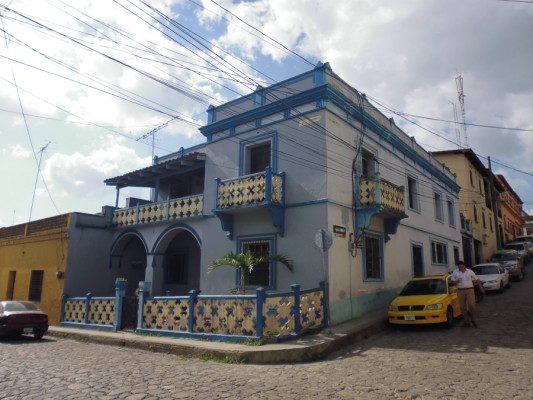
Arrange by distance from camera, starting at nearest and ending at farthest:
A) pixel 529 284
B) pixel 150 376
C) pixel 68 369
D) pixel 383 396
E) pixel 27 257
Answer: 1. pixel 383 396
2. pixel 150 376
3. pixel 68 369
4. pixel 27 257
5. pixel 529 284

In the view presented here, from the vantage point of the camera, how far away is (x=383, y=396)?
5551mm

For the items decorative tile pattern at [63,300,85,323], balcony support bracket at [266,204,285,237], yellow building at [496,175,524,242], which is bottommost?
decorative tile pattern at [63,300,85,323]

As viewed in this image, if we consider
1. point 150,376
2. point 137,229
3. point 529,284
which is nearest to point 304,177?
point 150,376

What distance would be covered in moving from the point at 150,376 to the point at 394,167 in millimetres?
12540

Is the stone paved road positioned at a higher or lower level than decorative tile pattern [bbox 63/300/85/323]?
lower

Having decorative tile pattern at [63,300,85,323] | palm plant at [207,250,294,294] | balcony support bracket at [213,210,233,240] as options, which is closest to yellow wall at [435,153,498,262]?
balcony support bracket at [213,210,233,240]

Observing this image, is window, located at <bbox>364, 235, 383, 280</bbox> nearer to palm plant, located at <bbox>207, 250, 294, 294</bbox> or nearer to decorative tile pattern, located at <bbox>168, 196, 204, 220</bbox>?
palm plant, located at <bbox>207, 250, 294, 294</bbox>

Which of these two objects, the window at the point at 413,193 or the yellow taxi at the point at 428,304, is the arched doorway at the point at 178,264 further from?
the window at the point at 413,193

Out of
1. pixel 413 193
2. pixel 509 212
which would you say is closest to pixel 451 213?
pixel 413 193

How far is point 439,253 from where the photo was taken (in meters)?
20.1

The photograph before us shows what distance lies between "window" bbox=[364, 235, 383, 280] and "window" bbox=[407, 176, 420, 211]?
15.0ft

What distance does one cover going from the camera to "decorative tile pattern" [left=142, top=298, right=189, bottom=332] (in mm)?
10424

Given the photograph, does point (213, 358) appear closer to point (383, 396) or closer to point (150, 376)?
point (150, 376)

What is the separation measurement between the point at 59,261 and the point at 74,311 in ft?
9.55
